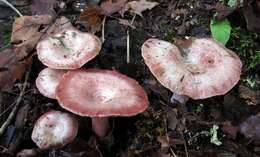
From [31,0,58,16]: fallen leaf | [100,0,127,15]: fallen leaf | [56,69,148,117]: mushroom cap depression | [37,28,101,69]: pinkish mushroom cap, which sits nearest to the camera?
[56,69,148,117]: mushroom cap depression

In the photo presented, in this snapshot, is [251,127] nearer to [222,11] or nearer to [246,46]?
[246,46]

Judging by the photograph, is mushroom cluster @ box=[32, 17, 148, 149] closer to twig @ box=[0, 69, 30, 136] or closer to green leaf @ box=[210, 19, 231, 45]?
twig @ box=[0, 69, 30, 136]

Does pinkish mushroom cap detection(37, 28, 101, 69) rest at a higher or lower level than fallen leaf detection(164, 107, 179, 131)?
higher

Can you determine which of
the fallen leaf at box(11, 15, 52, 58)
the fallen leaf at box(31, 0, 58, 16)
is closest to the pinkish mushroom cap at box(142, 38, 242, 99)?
the fallen leaf at box(11, 15, 52, 58)

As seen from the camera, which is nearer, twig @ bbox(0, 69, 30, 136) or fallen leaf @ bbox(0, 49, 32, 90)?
twig @ bbox(0, 69, 30, 136)

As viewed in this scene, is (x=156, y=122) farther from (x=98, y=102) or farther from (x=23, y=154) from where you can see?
(x=23, y=154)

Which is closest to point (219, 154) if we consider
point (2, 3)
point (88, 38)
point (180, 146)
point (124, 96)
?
point (180, 146)
